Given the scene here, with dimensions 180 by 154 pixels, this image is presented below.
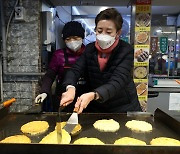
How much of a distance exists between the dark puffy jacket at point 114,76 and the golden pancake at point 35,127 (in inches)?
12.8

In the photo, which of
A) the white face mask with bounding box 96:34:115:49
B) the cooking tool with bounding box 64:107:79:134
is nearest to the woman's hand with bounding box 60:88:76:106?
the cooking tool with bounding box 64:107:79:134

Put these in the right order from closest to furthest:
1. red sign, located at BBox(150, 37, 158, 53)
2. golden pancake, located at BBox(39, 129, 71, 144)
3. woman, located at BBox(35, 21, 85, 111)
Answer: golden pancake, located at BBox(39, 129, 71, 144) → woman, located at BBox(35, 21, 85, 111) → red sign, located at BBox(150, 37, 158, 53)

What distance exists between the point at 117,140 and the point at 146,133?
0.23 meters

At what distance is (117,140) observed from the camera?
112cm

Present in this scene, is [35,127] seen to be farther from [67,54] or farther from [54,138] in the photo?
[67,54]

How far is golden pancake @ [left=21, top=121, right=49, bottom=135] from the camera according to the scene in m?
1.23

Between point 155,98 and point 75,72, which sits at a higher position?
point 75,72

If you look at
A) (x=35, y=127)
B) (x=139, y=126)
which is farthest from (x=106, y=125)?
(x=35, y=127)

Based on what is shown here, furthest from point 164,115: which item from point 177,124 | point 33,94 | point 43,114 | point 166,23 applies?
point 166,23

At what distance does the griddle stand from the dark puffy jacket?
0.29ft

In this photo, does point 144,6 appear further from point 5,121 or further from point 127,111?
point 5,121

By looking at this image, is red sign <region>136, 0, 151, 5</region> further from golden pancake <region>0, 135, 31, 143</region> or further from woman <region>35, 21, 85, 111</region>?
golden pancake <region>0, 135, 31, 143</region>

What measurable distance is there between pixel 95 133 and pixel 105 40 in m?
0.61

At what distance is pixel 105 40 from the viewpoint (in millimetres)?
1394
